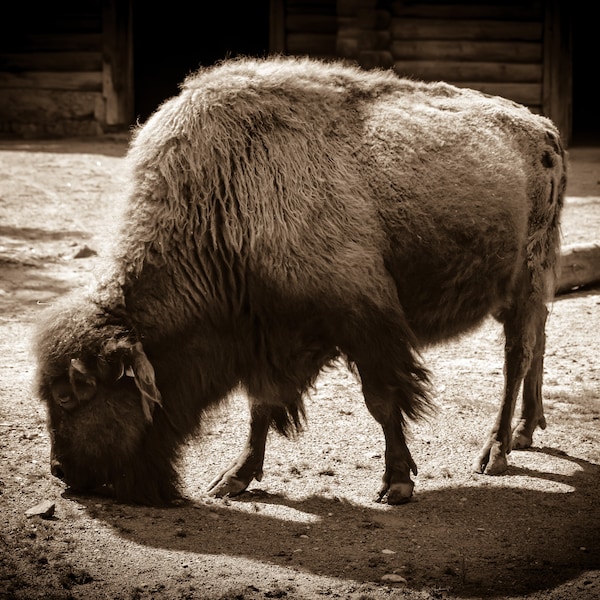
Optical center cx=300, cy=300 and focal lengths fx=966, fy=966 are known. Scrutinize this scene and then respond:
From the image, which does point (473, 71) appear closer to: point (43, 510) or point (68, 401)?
point (68, 401)

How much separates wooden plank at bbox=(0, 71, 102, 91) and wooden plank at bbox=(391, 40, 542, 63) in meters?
4.15

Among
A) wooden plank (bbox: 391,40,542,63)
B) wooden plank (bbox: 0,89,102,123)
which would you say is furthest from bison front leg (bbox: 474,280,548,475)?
wooden plank (bbox: 0,89,102,123)

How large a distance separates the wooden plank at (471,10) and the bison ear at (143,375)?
33.2ft

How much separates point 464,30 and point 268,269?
9834 millimetres

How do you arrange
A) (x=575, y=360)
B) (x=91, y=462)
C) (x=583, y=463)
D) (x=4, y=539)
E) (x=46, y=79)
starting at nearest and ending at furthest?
1. (x=4, y=539)
2. (x=91, y=462)
3. (x=583, y=463)
4. (x=575, y=360)
5. (x=46, y=79)

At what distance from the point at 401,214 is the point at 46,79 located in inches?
411

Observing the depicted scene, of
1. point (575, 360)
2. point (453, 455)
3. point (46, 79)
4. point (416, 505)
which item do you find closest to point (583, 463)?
point (453, 455)

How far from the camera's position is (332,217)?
407cm

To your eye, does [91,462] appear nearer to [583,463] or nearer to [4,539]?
[4,539]

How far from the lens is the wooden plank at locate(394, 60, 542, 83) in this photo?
1273 cm

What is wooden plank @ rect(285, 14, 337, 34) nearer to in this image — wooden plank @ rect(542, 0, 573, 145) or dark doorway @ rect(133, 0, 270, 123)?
wooden plank @ rect(542, 0, 573, 145)

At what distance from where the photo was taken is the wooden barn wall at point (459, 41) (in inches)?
499

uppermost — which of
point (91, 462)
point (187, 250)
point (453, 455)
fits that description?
point (187, 250)

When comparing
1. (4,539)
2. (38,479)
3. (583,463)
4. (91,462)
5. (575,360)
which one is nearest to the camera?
(4,539)
